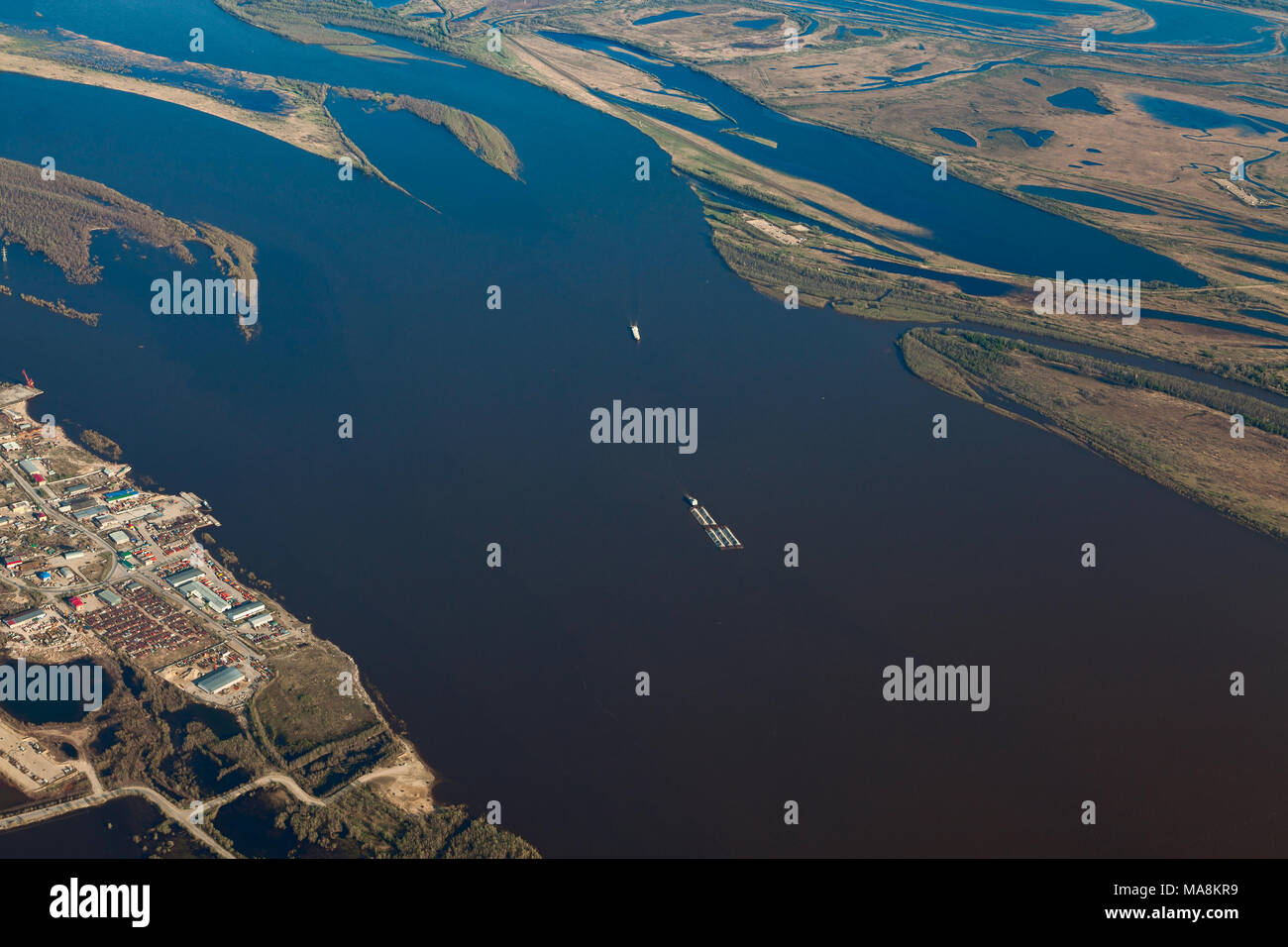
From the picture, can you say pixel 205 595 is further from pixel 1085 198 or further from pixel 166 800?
pixel 1085 198

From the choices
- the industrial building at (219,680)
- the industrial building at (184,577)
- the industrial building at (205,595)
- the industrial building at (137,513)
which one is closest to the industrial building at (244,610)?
the industrial building at (205,595)

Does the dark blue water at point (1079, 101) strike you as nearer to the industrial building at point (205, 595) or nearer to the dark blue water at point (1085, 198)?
the dark blue water at point (1085, 198)

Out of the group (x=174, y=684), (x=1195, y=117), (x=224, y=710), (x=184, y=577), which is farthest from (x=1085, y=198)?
(x=174, y=684)

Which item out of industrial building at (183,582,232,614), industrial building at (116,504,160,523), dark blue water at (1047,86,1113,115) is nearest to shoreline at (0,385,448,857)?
industrial building at (183,582,232,614)

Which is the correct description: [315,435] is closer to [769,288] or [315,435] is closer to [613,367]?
[613,367]

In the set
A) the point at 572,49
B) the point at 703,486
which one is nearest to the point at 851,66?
the point at 572,49
